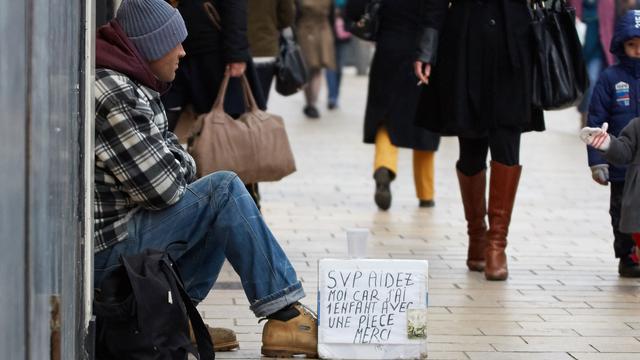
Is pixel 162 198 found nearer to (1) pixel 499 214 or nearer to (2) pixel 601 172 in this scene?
(1) pixel 499 214

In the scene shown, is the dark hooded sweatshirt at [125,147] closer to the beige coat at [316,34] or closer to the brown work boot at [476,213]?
the brown work boot at [476,213]

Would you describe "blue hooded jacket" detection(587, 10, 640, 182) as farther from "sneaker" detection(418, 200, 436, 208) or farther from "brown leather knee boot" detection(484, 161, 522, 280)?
"sneaker" detection(418, 200, 436, 208)

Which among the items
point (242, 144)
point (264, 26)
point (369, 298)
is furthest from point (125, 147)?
point (264, 26)

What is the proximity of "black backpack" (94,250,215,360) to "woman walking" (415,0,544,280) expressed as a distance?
2.60 meters

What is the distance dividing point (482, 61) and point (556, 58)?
342 millimetres

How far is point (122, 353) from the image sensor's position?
4305mm

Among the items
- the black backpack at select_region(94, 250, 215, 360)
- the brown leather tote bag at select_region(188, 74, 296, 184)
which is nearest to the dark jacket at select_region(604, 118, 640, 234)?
the brown leather tote bag at select_region(188, 74, 296, 184)

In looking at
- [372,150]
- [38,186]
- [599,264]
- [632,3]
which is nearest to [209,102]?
[599,264]

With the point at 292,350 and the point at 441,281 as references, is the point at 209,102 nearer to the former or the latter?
the point at 441,281

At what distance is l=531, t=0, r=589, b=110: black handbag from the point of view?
258 inches

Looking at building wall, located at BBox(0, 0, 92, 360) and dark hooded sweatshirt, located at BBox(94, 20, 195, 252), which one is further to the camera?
dark hooded sweatshirt, located at BBox(94, 20, 195, 252)

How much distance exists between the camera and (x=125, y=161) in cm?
448

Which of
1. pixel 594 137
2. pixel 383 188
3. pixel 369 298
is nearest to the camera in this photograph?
pixel 369 298

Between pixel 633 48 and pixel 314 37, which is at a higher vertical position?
pixel 633 48
